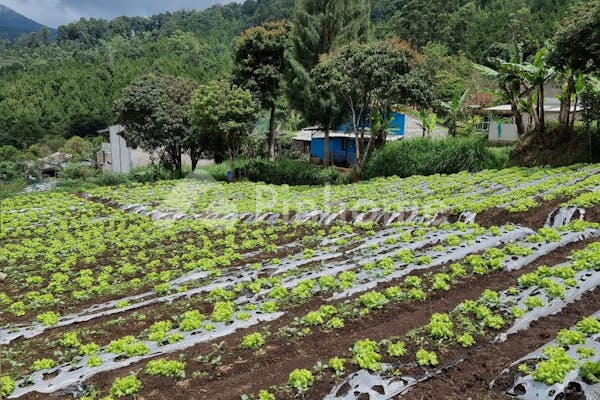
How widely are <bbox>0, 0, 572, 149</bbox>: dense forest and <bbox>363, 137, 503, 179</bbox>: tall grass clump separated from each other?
899 cm

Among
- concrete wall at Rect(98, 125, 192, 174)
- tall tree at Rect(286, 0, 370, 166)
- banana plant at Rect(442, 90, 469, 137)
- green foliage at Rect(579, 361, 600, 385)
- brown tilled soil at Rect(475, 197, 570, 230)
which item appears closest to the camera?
green foliage at Rect(579, 361, 600, 385)

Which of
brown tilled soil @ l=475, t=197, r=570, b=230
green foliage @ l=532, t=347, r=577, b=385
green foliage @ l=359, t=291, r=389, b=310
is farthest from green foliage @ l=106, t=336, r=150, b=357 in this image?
brown tilled soil @ l=475, t=197, r=570, b=230

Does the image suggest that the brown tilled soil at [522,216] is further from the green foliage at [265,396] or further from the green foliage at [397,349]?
the green foliage at [265,396]

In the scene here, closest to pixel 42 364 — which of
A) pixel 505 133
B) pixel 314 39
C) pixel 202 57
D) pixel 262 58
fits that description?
pixel 314 39

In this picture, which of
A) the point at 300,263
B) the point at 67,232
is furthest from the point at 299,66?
the point at 300,263

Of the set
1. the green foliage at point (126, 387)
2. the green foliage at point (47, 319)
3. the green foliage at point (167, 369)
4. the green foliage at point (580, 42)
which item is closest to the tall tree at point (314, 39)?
the green foliage at point (580, 42)

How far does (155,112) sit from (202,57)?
69073mm

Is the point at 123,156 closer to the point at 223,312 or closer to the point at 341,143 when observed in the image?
the point at 341,143

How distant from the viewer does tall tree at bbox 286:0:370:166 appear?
90.0 ft

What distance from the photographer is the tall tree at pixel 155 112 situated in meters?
28.8

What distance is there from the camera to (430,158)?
22453 millimetres

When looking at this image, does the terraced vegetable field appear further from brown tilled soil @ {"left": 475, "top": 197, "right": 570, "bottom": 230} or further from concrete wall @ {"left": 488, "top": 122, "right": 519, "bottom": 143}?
concrete wall @ {"left": 488, "top": 122, "right": 519, "bottom": 143}

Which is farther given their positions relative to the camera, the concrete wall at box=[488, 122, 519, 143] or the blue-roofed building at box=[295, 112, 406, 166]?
the blue-roofed building at box=[295, 112, 406, 166]

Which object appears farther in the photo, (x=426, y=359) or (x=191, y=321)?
(x=191, y=321)
